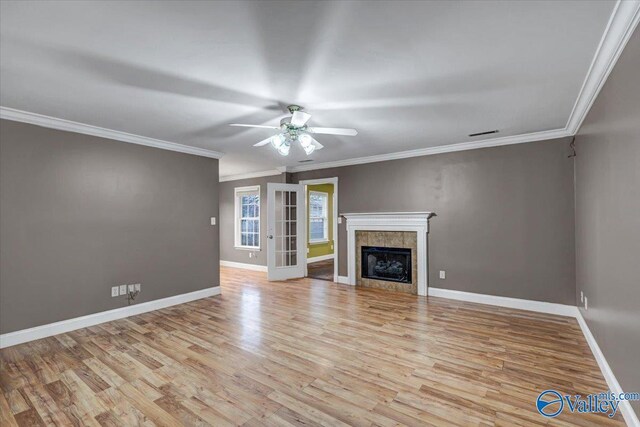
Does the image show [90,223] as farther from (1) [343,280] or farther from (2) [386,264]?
(2) [386,264]

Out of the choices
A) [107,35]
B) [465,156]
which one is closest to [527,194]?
[465,156]

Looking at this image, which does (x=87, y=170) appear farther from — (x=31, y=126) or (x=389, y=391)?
(x=389, y=391)

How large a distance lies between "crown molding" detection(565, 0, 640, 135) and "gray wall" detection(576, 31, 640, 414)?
0.22 ft

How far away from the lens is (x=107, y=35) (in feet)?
5.86

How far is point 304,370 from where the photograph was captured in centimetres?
254

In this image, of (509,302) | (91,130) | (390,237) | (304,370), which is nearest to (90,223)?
(91,130)

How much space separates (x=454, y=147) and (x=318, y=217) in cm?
483

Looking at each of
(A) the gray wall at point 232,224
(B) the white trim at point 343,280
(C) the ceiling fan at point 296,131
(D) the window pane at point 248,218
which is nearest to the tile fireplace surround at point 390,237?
(B) the white trim at point 343,280

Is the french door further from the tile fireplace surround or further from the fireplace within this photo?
the fireplace

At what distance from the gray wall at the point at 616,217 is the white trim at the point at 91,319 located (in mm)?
4920

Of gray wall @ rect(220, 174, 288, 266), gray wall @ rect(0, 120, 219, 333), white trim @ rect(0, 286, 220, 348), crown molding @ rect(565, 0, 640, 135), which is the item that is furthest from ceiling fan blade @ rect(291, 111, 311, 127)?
gray wall @ rect(220, 174, 288, 266)

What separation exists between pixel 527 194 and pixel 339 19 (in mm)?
3795

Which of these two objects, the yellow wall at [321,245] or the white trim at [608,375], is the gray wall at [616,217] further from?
the yellow wall at [321,245]

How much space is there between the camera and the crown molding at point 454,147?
3.94 m
